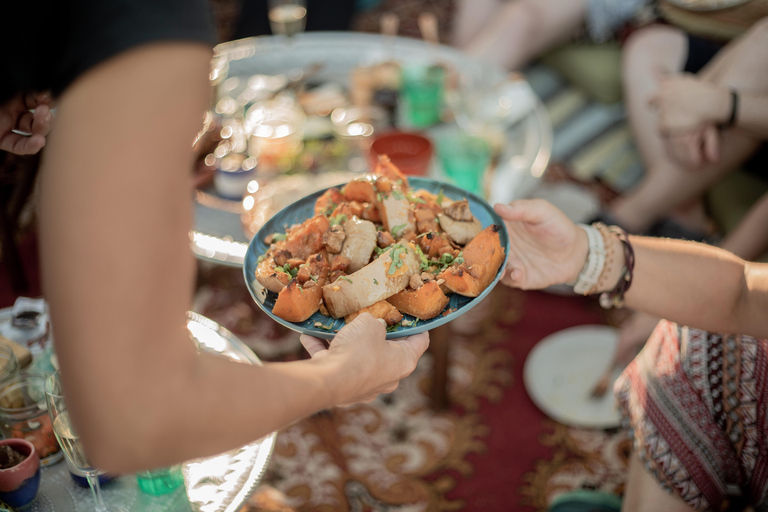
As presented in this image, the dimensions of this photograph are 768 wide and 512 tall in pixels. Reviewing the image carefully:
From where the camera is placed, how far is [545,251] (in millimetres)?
1175

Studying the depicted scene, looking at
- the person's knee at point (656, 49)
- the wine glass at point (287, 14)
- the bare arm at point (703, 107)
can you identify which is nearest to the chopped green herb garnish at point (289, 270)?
the wine glass at point (287, 14)

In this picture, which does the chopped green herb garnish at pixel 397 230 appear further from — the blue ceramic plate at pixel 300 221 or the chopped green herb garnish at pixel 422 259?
the blue ceramic plate at pixel 300 221

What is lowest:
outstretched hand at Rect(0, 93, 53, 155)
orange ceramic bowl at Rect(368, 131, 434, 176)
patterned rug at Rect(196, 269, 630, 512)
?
patterned rug at Rect(196, 269, 630, 512)

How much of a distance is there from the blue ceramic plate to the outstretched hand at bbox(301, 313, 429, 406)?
28mm

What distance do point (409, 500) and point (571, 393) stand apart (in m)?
0.64

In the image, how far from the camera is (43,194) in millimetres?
520

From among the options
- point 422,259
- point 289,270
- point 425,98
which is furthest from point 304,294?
point 425,98

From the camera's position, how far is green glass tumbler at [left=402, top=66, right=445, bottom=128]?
1.91 m

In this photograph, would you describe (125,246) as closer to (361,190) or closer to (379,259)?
(379,259)

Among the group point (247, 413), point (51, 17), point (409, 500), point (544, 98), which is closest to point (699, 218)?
point (544, 98)

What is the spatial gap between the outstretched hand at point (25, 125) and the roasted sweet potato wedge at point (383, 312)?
630mm

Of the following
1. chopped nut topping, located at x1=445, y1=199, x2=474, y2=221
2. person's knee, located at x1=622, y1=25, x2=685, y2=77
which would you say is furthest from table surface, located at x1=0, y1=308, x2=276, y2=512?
person's knee, located at x1=622, y1=25, x2=685, y2=77

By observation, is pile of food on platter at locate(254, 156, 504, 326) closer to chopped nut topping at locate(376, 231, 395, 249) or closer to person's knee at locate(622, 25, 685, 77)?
chopped nut topping at locate(376, 231, 395, 249)

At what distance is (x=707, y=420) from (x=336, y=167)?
120 cm
